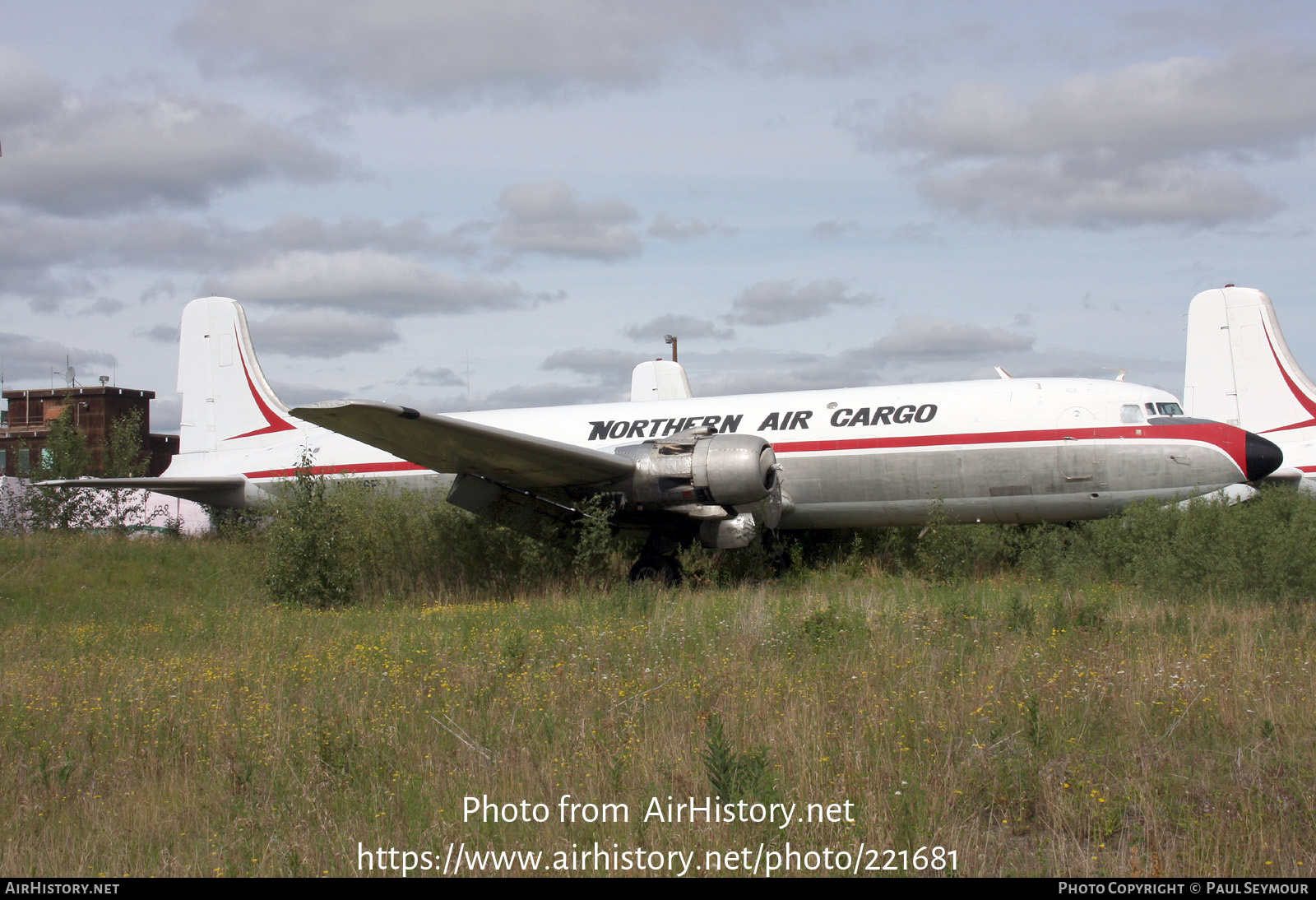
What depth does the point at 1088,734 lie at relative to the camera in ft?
18.7

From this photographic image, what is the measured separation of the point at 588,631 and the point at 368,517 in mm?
7539

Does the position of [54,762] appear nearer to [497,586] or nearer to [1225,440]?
[497,586]

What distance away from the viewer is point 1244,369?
18.4 m

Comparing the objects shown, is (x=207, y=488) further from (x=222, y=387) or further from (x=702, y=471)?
(x=702, y=471)

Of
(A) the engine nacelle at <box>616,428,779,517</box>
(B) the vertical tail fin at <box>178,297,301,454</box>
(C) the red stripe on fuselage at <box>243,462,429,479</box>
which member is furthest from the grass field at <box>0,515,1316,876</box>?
(B) the vertical tail fin at <box>178,297,301,454</box>

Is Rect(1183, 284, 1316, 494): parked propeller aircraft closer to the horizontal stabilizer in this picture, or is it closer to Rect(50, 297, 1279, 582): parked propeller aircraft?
Rect(50, 297, 1279, 582): parked propeller aircraft

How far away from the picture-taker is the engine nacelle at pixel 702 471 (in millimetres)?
12312

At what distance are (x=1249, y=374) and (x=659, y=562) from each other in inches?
495

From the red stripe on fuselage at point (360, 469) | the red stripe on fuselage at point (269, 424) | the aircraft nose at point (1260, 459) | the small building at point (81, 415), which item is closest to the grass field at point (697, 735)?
the aircraft nose at point (1260, 459)

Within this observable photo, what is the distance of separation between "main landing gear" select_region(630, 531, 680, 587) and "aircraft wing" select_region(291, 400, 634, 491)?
1.34 metres

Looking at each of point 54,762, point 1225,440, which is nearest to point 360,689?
point 54,762

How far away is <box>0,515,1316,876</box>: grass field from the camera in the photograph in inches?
173

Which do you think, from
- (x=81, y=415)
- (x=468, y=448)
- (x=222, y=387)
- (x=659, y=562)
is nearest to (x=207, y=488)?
(x=222, y=387)

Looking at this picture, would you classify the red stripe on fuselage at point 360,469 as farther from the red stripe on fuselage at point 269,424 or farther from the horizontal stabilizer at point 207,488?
the red stripe on fuselage at point 269,424
